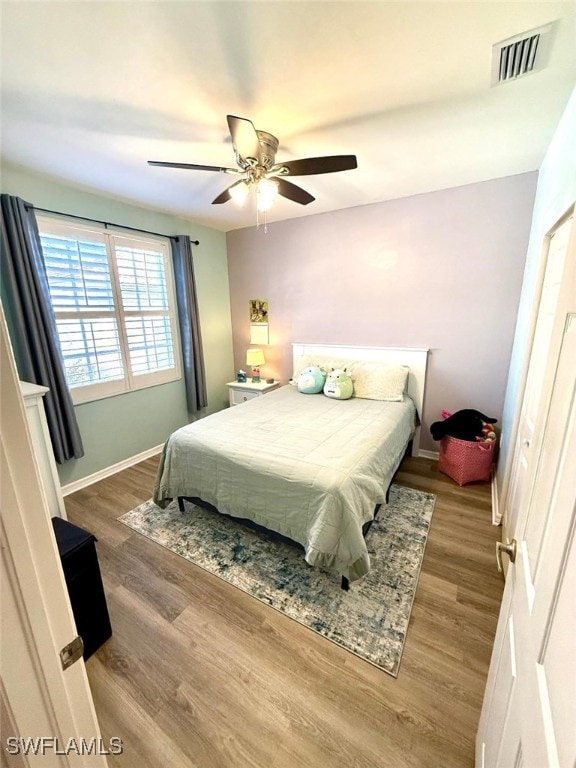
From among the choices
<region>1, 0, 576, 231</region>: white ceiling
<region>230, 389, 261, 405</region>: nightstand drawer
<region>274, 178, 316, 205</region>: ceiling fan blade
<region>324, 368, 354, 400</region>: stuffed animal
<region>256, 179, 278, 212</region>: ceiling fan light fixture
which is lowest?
<region>230, 389, 261, 405</region>: nightstand drawer

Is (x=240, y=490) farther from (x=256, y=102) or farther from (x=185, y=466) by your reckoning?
(x=256, y=102)

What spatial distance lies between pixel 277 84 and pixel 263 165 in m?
0.35

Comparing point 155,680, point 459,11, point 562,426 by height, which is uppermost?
point 459,11

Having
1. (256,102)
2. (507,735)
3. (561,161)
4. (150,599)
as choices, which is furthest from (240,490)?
(561,161)

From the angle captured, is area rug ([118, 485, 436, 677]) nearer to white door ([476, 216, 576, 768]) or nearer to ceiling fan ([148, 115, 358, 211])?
white door ([476, 216, 576, 768])

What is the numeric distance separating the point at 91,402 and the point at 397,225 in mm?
3390

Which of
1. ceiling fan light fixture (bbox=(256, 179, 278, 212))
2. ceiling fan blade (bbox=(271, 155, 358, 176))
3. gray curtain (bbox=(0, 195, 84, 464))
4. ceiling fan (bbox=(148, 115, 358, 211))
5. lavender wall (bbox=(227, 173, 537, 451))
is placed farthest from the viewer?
lavender wall (bbox=(227, 173, 537, 451))

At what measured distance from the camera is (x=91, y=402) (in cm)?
287

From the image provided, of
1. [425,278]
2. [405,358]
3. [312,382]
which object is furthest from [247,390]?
[425,278]

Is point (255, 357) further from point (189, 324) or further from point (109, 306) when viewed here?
point (109, 306)

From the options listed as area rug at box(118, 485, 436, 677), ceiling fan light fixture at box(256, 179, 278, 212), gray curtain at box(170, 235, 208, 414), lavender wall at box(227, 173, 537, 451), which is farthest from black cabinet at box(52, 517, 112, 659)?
lavender wall at box(227, 173, 537, 451)

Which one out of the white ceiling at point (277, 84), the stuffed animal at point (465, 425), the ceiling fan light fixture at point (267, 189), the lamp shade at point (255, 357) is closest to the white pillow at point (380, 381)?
the stuffed animal at point (465, 425)

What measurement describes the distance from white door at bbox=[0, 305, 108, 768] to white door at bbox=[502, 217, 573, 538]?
181 centimetres
